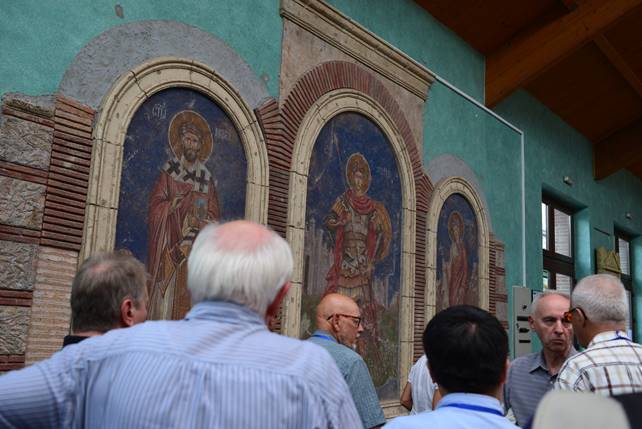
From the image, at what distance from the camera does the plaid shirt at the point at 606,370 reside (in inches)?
90.6

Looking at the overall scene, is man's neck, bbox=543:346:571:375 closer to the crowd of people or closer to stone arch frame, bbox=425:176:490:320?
the crowd of people

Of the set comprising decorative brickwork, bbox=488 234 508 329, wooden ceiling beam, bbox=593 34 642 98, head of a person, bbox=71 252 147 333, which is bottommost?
head of a person, bbox=71 252 147 333

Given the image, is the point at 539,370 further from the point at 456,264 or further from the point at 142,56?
the point at 456,264

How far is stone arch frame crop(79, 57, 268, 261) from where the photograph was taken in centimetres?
414

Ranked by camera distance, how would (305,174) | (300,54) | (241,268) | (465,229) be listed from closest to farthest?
(241,268), (305,174), (300,54), (465,229)

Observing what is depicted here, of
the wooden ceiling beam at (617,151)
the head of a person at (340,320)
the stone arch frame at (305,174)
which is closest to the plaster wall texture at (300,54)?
the stone arch frame at (305,174)

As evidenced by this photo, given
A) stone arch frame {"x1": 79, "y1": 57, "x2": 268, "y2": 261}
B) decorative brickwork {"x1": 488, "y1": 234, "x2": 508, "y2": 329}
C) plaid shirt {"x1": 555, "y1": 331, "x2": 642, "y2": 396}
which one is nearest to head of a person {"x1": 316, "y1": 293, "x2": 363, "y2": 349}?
stone arch frame {"x1": 79, "y1": 57, "x2": 268, "y2": 261}

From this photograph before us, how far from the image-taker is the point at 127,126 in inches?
172

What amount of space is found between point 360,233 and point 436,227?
1449 millimetres

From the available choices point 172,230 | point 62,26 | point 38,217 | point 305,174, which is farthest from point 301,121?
point 38,217

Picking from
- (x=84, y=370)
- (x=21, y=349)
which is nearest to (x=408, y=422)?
(x=84, y=370)

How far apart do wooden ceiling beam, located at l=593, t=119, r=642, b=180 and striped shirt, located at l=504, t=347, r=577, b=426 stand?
10080 mm

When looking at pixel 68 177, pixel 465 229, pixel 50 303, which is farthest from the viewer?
pixel 465 229

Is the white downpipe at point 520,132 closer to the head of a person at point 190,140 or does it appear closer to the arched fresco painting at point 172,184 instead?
the arched fresco painting at point 172,184
